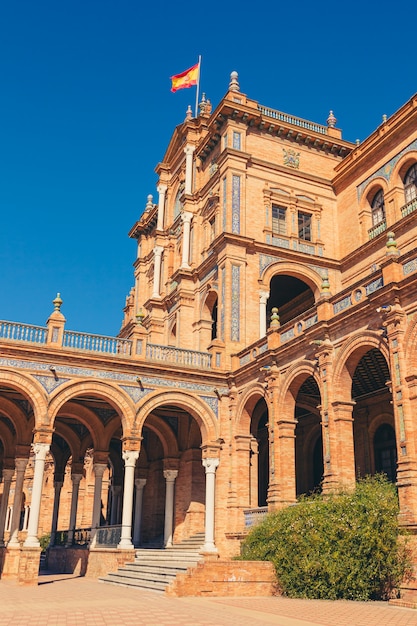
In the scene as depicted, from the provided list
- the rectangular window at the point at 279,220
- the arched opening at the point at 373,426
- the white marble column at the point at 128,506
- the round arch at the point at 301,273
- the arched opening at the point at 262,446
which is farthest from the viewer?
the rectangular window at the point at 279,220

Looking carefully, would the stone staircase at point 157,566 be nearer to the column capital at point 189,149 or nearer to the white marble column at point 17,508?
the white marble column at point 17,508

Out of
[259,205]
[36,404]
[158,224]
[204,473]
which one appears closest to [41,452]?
[36,404]

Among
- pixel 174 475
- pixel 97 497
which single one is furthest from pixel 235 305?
pixel 97 497

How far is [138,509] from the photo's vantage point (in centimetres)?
2689

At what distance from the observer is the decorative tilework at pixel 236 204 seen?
2661cm

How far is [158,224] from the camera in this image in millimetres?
35125

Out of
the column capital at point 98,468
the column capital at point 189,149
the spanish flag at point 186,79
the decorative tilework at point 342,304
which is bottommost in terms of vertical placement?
the column capital at point 98,468

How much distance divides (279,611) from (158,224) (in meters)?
25.9

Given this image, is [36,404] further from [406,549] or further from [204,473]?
[406,549]


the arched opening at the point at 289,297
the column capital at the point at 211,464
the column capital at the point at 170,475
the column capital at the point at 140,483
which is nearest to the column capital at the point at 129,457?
the column capital at the point at 211,464

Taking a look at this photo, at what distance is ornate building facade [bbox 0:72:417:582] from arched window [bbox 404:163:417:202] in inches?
3.2

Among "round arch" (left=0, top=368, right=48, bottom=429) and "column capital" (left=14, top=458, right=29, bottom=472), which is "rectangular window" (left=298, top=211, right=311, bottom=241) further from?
"column capital" (left=14, top=458, right=29, bottom=472)

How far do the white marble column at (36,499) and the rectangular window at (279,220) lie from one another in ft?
46.0

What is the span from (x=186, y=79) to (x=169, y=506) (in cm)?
2152
